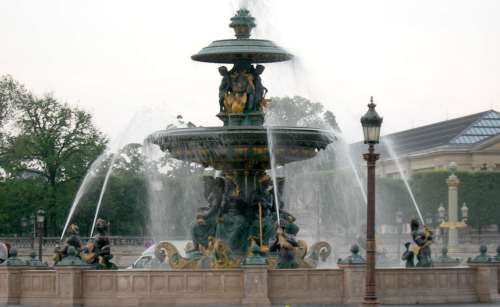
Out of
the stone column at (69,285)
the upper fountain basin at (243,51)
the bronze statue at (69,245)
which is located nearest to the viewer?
the stone column at (69,285)

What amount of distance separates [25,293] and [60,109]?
54.3m

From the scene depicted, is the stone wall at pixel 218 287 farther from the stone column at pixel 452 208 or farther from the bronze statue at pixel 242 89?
the stone column at pixel 452 208

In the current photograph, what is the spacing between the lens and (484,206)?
311 feet

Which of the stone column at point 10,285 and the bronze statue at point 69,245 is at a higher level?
the bronze statue at point 69,245

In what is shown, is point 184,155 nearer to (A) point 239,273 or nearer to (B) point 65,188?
(A) point 239,273

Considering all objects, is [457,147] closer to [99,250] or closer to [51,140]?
[51,140]

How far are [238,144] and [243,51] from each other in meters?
2.14

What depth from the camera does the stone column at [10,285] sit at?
27953 mm

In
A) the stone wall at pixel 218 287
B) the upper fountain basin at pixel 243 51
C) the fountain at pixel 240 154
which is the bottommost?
the stone wall at pixel 218 287

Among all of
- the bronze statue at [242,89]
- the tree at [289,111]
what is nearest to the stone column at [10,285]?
the bronze statue at [242,89]

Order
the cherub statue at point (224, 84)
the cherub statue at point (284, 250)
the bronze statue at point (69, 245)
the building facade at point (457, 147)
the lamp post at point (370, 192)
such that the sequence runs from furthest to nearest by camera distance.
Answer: the building facade at point (457, 147) → the cherub statue at point (224, 84) → the cherub statue at point (284, 250) → the bronze statue at point (69, 245) → the lamp post at point (370, 192)

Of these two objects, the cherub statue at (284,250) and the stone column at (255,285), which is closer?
the stone column at (255,285)

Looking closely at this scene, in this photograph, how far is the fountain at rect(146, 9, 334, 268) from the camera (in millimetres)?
30891

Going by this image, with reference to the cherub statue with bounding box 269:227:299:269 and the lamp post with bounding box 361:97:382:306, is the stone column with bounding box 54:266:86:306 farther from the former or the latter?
the lamp post with bounding box 361:97:382:306
